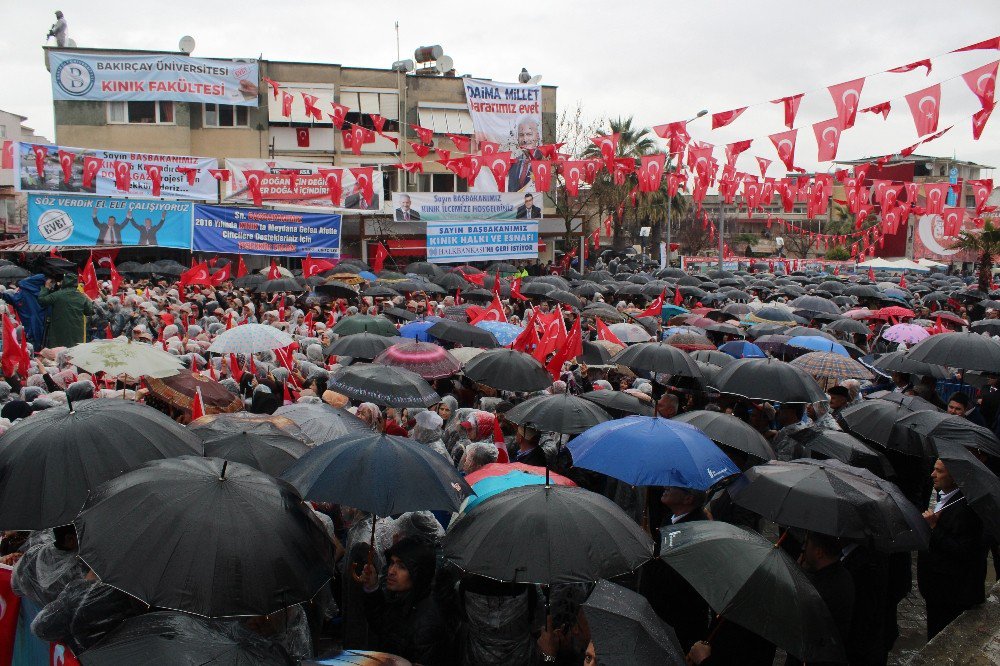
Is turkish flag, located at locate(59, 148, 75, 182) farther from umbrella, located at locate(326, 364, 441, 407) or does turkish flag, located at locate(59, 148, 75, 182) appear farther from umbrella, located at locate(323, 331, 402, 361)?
umbrella, located at locate(326, 364, 441, 407)

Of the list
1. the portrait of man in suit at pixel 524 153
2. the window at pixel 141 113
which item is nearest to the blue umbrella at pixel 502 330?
the portrait of man in suit at pixel 524 153

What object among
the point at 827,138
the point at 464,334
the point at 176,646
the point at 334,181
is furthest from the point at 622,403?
the point at 334,181

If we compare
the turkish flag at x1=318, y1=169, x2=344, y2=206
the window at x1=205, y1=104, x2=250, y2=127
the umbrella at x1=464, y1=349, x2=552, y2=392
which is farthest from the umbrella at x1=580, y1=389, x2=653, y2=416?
the window at x1=205, y1=104, x2=250, y2=127

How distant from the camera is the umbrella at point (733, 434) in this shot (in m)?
5.79

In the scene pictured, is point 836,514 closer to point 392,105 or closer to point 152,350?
point 152,350

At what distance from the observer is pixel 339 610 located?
16.2ft

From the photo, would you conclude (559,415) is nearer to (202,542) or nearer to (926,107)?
(202,542)

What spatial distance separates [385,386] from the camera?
7.02 metres

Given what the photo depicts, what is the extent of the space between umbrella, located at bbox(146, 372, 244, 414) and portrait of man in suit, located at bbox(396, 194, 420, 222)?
19.8 metres

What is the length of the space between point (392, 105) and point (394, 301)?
18252 millimetres

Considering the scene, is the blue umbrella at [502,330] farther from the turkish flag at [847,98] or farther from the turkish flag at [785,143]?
the turkish flag at [785,143]

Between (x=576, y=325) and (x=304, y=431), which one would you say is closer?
(x=304, y=431)

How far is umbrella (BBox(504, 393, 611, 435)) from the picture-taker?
6121mm

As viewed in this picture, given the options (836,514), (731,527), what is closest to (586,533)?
(731,527)
